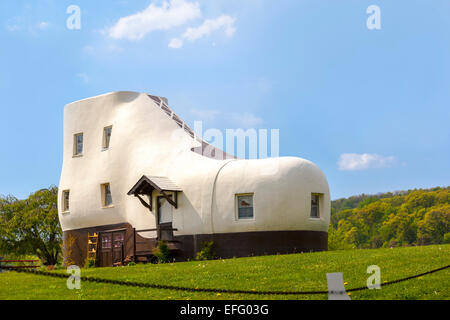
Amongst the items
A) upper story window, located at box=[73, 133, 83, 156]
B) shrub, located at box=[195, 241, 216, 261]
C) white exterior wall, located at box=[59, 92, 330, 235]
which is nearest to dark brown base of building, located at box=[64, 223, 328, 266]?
shrub, located at box=[195, 241, 216, 261]

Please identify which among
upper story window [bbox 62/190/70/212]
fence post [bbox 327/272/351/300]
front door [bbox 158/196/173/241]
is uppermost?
upper story window [bbox 62/190/70/212]

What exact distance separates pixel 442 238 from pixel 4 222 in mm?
61081

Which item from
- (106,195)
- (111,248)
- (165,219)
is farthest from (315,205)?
(106,195)

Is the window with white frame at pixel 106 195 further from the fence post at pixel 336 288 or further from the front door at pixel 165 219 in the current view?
the fence post at pixel 336 288

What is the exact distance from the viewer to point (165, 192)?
2525 cm

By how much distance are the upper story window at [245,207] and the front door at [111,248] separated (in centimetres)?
722

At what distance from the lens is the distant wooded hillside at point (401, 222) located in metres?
79.3

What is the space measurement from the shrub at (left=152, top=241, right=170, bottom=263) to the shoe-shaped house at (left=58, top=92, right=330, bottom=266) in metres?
0.31

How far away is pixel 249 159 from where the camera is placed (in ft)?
80.9

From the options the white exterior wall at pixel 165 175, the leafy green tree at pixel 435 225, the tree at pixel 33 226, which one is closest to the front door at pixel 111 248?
the white exterior wall at pixel 165 175

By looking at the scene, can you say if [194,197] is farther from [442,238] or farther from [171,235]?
[442,238]

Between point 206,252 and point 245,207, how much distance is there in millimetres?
2630

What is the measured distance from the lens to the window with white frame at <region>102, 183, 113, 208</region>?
2931 centimetres

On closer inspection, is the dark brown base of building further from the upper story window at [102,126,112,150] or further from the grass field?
the upper story window at [102,126,112,150]
